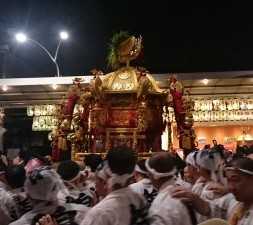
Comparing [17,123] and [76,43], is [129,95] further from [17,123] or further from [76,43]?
Answer: [76,43]

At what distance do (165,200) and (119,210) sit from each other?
546 millimetres

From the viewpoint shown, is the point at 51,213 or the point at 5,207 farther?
the point at 5,207

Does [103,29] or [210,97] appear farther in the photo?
[103,29]

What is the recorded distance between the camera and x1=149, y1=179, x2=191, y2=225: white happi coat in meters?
3.23

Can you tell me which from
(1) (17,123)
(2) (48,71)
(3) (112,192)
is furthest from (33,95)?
(3) (112,192)

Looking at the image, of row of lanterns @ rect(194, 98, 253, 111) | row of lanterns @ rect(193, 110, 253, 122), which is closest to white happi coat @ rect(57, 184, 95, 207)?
row of lanterns @ rect(194, 98, 253, 111)

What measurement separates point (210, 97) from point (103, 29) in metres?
10.3

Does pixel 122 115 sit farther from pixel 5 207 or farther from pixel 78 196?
pixel 5 207

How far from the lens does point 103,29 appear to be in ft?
81.5

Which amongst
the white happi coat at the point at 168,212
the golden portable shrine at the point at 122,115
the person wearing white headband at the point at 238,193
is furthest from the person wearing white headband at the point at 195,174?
the golden portable shrine at the point at 122,115

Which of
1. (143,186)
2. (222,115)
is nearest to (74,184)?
(143,186)

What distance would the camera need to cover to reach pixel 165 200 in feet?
11.0

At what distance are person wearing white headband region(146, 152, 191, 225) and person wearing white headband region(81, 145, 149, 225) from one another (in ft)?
0.43

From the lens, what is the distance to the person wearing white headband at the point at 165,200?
10.6 ft
